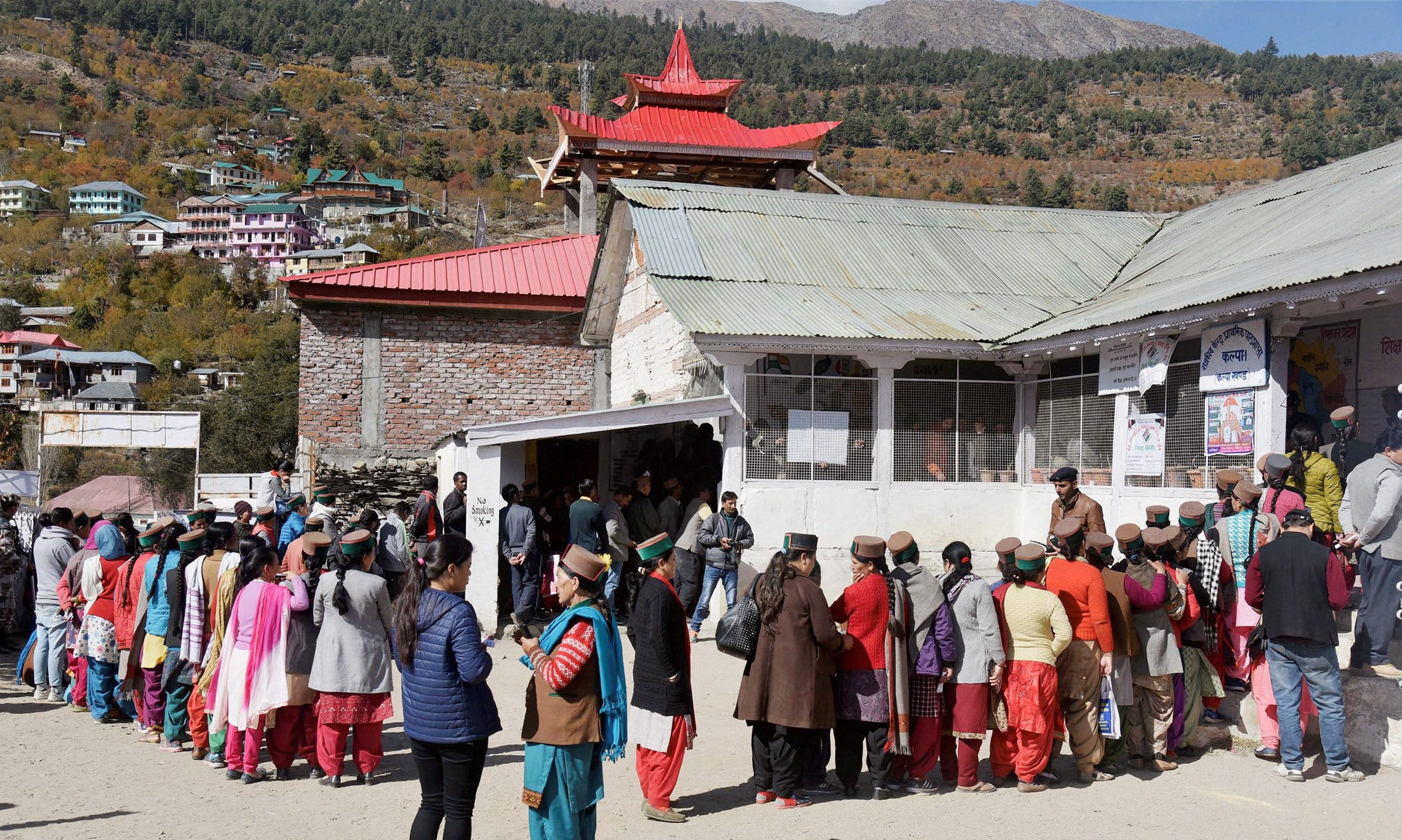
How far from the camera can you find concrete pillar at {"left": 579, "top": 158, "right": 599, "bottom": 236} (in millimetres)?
23266

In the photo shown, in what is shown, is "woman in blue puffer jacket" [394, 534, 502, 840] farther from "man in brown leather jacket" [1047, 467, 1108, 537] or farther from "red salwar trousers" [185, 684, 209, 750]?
"man in brown leather jacket" [1047, 467, 1108, 537]

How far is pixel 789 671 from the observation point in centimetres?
616

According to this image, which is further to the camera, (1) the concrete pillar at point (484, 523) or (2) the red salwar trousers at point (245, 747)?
(1) the concrete pillar at point (484, 523)

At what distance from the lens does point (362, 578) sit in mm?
6527

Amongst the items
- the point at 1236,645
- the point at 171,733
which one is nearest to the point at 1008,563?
Answer: the point at 1236,645

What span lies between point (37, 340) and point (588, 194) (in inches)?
3177

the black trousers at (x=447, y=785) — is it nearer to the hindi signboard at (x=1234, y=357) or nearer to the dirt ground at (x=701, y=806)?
the dirt ground at (x=701, y=806)

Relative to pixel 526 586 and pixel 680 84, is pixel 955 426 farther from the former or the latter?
pixel 680 84

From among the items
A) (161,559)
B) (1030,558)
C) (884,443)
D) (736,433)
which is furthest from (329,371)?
(1030,558)

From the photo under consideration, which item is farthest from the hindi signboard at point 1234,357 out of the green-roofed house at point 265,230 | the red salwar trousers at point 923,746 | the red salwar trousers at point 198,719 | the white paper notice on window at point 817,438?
the green-roofed house at point 265,230

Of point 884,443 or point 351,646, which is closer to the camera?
point 351,646

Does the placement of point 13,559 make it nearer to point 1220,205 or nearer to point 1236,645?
point 1236,645

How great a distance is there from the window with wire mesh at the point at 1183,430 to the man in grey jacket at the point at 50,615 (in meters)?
11.3

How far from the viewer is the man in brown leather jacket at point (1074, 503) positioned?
8773 mm
